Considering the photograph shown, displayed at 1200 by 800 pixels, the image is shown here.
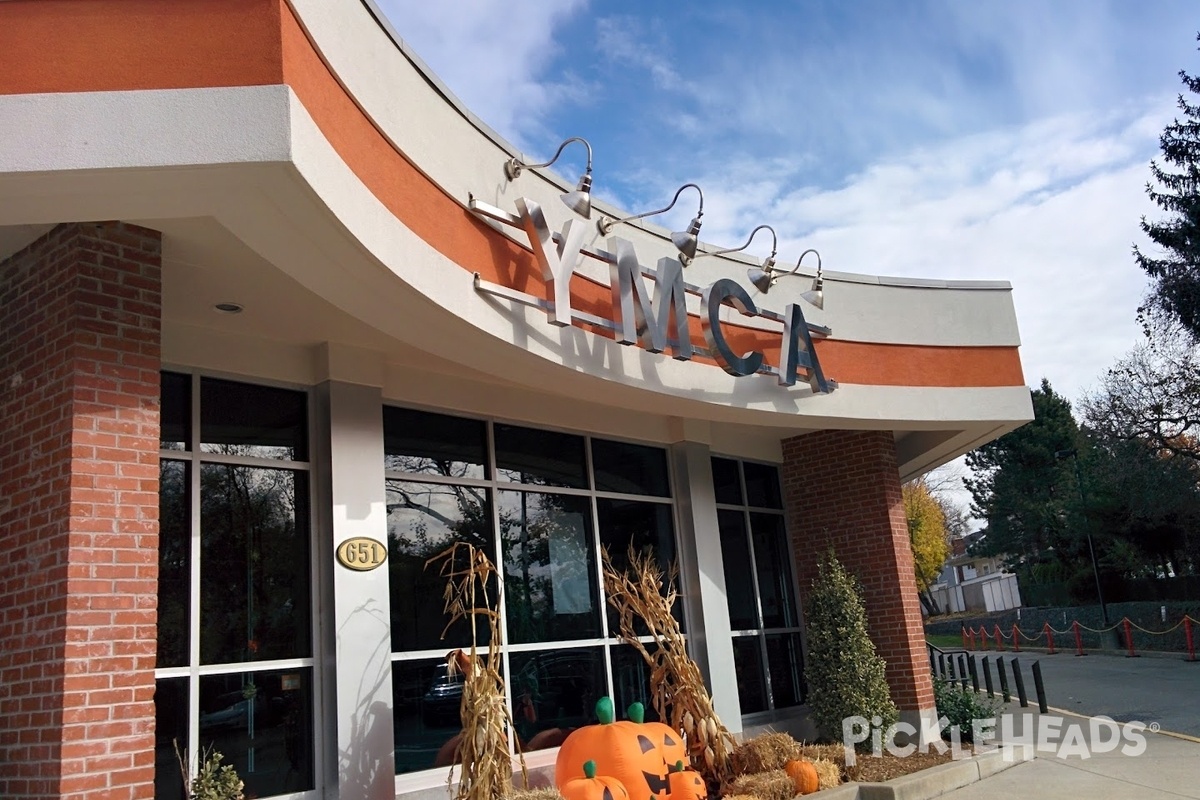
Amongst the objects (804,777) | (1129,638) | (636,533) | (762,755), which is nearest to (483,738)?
(762,755)

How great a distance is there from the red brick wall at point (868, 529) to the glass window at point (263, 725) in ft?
22.1

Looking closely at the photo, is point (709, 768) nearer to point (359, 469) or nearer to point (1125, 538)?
point (359, 469)

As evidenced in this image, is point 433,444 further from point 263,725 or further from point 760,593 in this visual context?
point 760,593

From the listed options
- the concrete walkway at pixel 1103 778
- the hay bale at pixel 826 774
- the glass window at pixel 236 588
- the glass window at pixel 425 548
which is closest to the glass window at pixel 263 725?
the glass window at pixel 236 588

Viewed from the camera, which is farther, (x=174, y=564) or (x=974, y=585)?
(x=974, y=585)

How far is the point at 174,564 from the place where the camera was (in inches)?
274

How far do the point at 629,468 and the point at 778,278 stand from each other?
2.92 meters

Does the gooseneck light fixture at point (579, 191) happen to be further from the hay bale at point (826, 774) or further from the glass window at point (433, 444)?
the hay bale at point (826, 774)

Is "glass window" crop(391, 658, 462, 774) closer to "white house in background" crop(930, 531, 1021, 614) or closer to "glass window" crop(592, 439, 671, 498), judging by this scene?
"glass window" crop(592, 439, 671, 498)

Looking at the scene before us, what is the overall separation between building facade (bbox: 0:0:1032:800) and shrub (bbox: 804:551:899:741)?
946 millimetres

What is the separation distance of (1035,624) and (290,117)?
127 ft

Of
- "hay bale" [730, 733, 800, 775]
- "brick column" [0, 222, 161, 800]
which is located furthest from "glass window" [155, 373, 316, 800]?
"hay bale" [730, 733, 800, 775]

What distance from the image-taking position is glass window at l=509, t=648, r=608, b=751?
29.7 feet

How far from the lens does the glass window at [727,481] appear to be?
12450 mm
